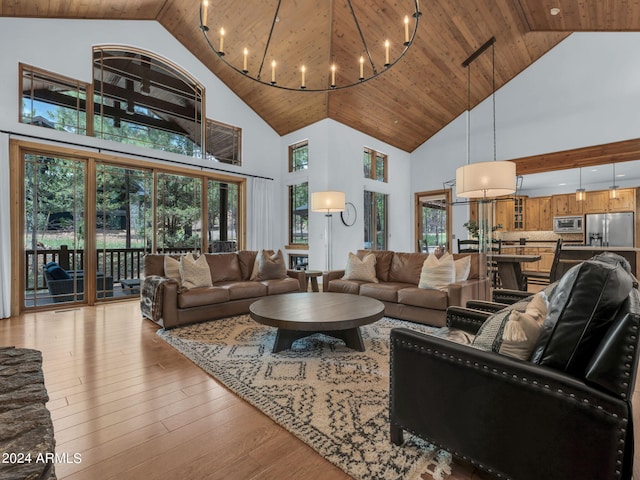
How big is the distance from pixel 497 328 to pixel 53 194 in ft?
18.6

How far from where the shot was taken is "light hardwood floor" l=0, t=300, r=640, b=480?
1428mm

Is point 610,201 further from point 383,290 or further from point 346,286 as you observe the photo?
point 346,286

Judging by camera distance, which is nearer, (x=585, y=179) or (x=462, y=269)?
(x=462, y=269)

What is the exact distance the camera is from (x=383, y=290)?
12.8 ft

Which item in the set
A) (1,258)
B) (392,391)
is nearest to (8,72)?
(1,258)

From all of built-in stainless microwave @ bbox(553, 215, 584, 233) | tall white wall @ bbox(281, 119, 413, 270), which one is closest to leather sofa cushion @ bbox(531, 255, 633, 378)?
tall white wall @ bbox(281, 119, 413, 270)

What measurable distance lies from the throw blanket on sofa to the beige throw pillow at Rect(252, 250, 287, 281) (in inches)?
51.5

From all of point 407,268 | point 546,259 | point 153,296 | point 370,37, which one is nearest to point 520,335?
point 407,268

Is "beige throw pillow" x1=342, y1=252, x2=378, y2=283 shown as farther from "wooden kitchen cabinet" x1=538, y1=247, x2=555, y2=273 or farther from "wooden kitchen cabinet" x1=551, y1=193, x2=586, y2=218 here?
"wooden kitchen cabinet" x1=551, y1=193, x2=586, y2=218

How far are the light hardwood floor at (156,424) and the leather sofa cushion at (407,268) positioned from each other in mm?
2295

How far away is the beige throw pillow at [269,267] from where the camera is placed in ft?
15.2

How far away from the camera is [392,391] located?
1546 millimetres

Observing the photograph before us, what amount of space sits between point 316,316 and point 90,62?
519 centimetres

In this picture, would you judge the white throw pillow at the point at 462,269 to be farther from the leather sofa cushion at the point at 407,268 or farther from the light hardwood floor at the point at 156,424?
the light hardwood floor at the point at 156,424
